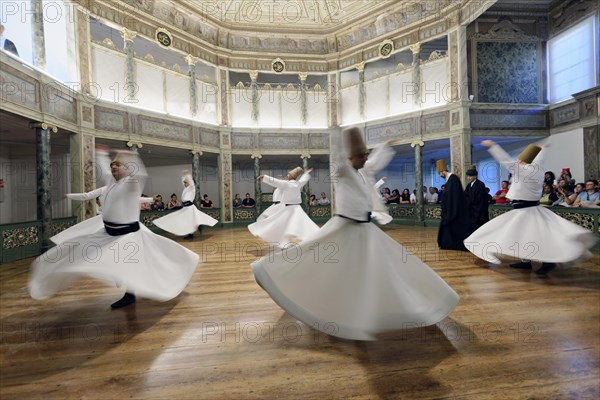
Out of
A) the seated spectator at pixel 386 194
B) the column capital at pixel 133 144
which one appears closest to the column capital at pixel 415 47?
the seated spectator at pixel 386 194

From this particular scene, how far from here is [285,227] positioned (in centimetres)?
606

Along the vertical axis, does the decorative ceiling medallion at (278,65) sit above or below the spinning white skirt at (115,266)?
above

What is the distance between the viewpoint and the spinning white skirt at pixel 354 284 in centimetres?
224

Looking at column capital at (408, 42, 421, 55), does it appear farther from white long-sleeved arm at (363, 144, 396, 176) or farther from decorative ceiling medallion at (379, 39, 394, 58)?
white long-sleeved arm at (363, 144, 396, 176)

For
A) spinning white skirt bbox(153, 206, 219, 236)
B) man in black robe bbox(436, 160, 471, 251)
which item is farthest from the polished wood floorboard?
spinning white skirt bbox(153, 206, 219, 236)

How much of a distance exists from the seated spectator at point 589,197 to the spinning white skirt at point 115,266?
713 centimetres

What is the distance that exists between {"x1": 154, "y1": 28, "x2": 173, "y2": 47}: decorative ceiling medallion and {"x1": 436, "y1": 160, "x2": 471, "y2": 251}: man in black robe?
Answer: 9.24m

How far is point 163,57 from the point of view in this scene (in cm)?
1154

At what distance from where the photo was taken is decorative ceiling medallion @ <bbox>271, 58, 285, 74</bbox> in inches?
498

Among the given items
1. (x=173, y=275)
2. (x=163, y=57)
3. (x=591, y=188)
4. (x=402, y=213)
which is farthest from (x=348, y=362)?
(x=163, y=57)

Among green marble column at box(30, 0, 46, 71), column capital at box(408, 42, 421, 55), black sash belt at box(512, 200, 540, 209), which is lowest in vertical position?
black sash belt at box(512, 200, 540, 209)

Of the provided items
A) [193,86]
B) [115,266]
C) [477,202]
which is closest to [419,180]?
[477,202]

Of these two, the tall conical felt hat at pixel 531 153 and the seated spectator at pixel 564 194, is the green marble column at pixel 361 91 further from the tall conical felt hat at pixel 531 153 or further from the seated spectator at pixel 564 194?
the tall conical felt hat at pixel 531 153

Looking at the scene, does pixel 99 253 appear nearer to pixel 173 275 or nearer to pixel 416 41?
pixel 173 275
